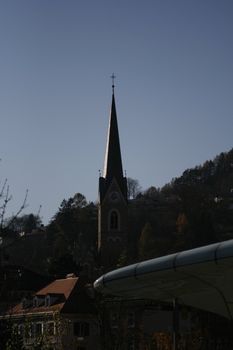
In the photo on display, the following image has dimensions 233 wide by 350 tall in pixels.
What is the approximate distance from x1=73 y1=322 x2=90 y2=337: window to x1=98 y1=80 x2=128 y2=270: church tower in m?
56.3

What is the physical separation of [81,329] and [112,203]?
6410cm

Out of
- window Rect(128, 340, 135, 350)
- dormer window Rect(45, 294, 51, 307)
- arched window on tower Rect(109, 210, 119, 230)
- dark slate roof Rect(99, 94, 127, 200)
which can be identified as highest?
dark slate roof Rect(99, 94, 127, 200)

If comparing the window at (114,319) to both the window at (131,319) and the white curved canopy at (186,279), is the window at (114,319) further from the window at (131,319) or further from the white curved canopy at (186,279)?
the white curved canopy at (186,279)

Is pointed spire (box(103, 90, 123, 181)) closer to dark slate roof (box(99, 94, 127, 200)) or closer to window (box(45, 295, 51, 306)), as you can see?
dark slate roof (box(99, 94, 127, 200))

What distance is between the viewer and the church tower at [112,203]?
Answer: 11619cm

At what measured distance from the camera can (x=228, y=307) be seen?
1480 centimetres

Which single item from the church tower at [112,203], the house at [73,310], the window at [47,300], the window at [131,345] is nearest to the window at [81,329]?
the house at [73,310]

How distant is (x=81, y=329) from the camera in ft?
184

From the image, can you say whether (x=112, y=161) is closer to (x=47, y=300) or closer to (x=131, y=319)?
(x=47, y=300)

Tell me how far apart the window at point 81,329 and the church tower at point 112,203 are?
185 feet

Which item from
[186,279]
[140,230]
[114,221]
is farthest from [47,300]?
[140,230]

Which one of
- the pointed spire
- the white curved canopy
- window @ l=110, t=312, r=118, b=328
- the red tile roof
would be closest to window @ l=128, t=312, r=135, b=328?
window @ l=110, t=312, r=118, b=328

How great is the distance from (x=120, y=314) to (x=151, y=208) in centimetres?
12476

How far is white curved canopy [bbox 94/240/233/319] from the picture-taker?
12.5 m
